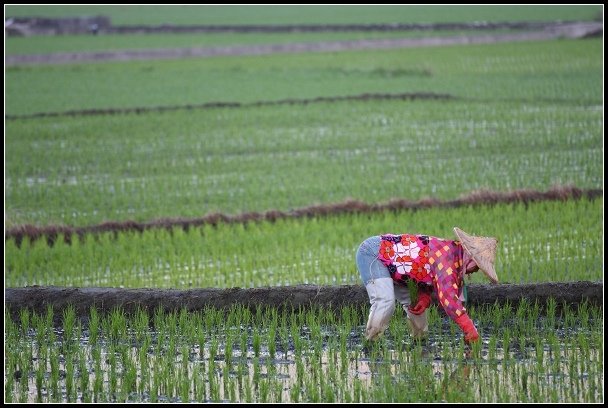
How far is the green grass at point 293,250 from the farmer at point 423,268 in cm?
180

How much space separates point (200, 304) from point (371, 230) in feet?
8.75

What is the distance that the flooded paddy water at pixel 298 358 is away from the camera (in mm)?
4645

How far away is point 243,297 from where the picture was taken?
6.18 metres

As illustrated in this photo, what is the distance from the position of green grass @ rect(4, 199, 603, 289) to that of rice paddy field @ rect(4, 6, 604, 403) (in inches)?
1.0

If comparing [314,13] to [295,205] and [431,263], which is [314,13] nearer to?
[295,205]

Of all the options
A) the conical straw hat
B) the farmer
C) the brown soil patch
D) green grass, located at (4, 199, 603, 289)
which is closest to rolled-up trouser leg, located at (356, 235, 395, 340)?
the farmer

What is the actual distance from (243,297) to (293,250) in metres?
1.97

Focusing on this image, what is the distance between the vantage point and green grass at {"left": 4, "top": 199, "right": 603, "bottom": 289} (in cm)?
729

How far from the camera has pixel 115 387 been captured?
189 inches

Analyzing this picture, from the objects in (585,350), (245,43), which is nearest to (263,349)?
(585,350)

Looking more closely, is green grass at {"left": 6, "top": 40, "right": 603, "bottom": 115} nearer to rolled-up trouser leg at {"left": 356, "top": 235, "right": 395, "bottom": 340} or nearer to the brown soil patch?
the brown soil patch

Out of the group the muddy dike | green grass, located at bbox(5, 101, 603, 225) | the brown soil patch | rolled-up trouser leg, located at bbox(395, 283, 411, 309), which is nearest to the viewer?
rolled-up trouser leg, located at bbox(395, 283, 411, 309)

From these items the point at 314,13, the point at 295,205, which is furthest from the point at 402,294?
the point at 314,13

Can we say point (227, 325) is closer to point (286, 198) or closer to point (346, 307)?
point (346, 307)
